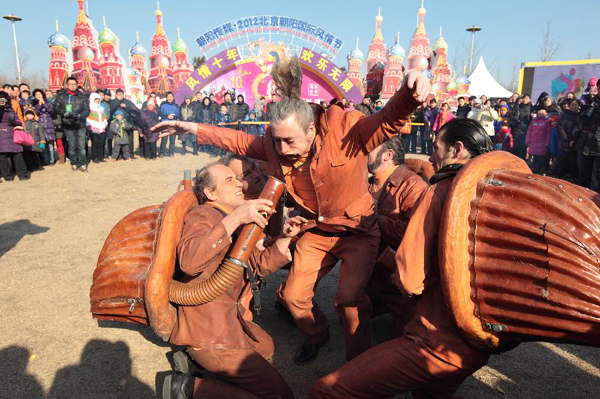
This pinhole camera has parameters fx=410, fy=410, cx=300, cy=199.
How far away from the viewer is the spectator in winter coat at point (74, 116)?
10516mm

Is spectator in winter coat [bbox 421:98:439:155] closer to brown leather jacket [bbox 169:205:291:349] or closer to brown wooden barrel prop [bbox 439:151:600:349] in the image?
brown leather jacket [bbox 169:205:291:349]

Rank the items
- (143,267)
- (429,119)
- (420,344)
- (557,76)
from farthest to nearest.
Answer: (557,76) → (429,119) → (143,267) → (420,344)

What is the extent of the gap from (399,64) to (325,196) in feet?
83.8

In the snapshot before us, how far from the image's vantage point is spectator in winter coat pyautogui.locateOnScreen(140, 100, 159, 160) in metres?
13.3

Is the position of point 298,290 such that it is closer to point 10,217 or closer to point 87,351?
point 87,351

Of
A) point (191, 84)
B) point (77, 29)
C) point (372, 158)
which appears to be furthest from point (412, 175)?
point (77, 29)

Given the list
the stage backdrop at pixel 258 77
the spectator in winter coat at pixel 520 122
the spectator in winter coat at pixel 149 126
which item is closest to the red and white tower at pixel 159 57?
the stage backdrop at pixel 258 77

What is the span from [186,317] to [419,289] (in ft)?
4.70

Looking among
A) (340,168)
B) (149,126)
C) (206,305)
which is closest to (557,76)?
(149,126)

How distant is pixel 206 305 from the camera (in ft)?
8.35

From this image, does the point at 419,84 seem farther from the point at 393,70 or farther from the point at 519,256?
the point at 393,70

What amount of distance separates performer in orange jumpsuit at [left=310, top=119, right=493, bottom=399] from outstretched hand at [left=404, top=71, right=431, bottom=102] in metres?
0.46

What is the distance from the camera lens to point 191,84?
20.8 m

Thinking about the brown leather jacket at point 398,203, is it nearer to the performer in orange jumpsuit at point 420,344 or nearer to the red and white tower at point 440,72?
the performer in orange jumpsuit at point 420,344
